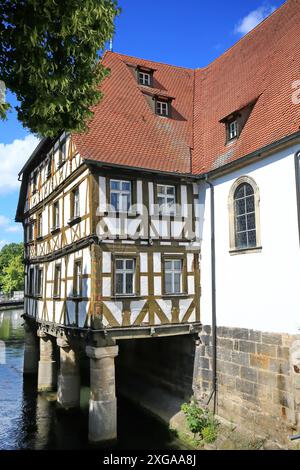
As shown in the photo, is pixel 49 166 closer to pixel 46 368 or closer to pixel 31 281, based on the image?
pixel 31 281

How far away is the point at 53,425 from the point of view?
12992mm

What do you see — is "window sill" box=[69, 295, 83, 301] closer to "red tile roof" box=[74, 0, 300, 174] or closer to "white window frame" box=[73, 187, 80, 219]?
"white window frame" box=[73, 187, 80, 219]

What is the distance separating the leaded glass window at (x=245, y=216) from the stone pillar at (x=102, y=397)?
4.52m

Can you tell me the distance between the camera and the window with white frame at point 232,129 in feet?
40.5

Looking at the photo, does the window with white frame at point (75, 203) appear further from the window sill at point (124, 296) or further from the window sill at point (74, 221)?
the window sill at point (124, 296)

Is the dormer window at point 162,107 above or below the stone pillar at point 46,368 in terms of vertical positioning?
above

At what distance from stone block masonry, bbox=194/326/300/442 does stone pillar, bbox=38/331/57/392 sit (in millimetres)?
7416

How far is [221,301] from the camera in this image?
1170 cm

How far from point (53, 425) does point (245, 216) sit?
341 inches

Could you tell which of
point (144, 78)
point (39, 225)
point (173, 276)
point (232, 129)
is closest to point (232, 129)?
point (232, 129)

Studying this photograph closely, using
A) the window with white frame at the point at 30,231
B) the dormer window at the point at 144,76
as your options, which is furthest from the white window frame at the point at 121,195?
the window with white frame at the point at 30,231

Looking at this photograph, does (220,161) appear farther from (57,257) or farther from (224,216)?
(57,257)
